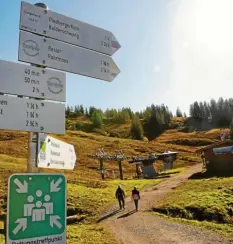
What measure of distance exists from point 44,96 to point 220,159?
151ft

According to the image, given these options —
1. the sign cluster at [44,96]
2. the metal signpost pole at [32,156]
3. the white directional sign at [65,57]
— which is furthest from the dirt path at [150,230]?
the metal signpost pole at [32,156]

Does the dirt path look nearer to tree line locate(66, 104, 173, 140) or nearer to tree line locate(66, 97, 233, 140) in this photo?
tree line locate(66, 104, 173, 140)

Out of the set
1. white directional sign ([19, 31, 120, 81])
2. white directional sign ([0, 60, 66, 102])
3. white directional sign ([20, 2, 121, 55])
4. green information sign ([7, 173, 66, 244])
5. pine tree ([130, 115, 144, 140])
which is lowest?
green information sign ([7, 173, 66, 244])

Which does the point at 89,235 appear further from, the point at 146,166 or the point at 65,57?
the point at 146,166

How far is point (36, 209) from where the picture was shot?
3.01m

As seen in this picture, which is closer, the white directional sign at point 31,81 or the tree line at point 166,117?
the white directional sign at point 31,81

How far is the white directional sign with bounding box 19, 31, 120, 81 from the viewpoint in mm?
3775

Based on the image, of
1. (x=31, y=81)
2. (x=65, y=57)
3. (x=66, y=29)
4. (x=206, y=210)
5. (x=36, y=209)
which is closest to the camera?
(x=36, y=209)

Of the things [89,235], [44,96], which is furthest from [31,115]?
[89,235]

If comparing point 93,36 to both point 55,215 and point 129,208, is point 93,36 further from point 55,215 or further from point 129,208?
point 129,208

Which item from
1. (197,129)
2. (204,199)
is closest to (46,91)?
(204,199)

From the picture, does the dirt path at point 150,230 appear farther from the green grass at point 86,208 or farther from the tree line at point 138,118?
the tree line at point 138,118

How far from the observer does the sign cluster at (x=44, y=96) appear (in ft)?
9.77

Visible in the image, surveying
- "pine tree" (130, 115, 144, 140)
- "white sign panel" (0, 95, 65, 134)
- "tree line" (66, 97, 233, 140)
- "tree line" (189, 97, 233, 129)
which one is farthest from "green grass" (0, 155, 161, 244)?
"tree line" (189, 97, 233, 129)
